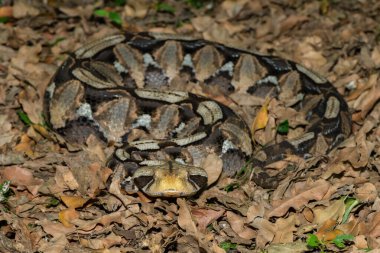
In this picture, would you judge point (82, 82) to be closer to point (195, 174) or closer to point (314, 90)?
point (195, 174)

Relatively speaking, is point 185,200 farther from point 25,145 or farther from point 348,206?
point 25,145

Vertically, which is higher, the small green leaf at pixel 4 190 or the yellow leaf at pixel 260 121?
the small green leaf at pixel 4 190

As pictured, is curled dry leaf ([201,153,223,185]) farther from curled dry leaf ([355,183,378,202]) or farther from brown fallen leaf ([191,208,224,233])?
curled dry leaf ([355,183,378,202])

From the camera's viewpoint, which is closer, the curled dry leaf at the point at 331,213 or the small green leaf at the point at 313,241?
the small green leaf at the point at 313,241

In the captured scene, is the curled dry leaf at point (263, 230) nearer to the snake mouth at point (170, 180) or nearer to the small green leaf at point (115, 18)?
the snake mouth at point (170, 180)

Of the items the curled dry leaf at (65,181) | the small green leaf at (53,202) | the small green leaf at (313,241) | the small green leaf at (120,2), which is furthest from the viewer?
the small green leaf at (120,2)

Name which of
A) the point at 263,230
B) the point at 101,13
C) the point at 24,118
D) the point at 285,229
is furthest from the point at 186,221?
the point at 101,13

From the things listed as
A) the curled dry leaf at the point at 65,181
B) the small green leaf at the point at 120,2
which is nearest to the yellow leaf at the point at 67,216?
the curled dry leaf at the point at 65,181

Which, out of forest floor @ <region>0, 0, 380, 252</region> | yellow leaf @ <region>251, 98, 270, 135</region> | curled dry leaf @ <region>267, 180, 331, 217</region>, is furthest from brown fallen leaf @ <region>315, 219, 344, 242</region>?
yellow leaf @ <region>251, 98, 270, 135</region>
